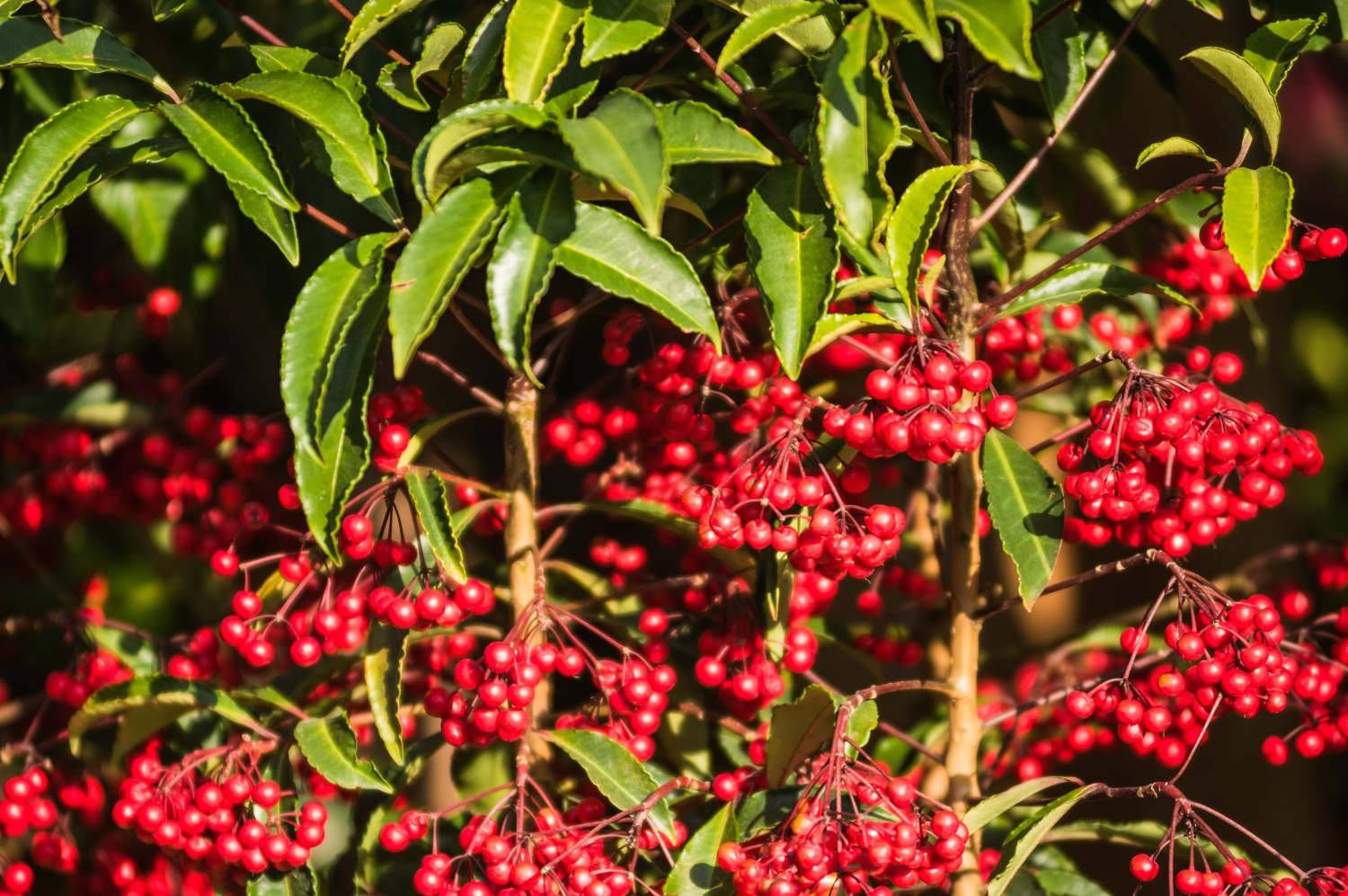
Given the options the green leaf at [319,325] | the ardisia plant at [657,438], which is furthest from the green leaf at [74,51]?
the green leaf at [319,325]

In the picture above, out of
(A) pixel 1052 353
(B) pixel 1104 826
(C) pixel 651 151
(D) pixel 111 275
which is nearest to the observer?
(C) pixel 651 151

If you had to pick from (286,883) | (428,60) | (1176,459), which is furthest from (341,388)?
(1176,459)

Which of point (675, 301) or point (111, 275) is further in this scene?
point (111, 275)

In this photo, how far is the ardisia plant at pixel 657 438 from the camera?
1.01 meters

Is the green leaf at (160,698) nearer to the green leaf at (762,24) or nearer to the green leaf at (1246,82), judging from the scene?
the green leaf at (762,24)

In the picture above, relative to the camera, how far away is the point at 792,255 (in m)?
1.02

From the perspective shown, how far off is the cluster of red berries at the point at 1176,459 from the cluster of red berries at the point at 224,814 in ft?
2.60

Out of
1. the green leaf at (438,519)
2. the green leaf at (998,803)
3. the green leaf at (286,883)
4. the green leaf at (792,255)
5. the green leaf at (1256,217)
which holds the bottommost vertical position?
the green leaf at (286,883)

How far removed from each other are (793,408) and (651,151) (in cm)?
41

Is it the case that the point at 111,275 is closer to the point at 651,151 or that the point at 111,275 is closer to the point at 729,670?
the point at 729,670

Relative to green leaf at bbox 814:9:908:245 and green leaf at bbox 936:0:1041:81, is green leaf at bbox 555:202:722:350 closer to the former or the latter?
green leaf at bbox 814:9:908:245

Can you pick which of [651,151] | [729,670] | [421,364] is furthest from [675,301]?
[421,364]

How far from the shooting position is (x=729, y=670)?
1.42 m

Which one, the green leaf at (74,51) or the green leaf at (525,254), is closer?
the green leaf at (525,254)
